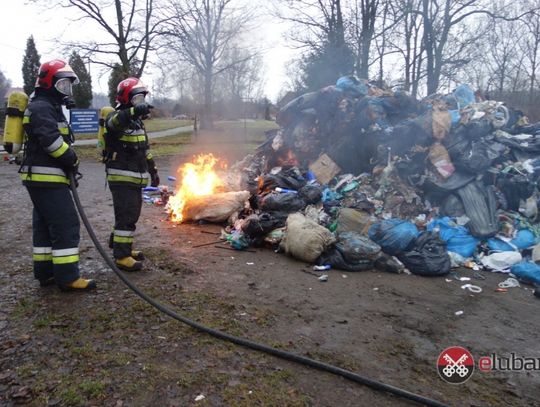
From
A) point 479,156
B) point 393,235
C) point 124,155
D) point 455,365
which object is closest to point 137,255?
point 124,155

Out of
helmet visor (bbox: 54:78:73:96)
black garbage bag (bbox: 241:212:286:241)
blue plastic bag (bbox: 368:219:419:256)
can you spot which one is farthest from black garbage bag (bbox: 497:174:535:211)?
helmet visor (bbox: 54:78:73:96)

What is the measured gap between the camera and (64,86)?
10.9ft

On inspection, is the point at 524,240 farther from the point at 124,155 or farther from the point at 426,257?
the point at 124,155

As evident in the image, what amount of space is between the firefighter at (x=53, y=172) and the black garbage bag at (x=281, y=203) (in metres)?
2.61

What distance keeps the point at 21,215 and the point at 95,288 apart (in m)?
3.46

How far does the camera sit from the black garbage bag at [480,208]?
4996 millimetres

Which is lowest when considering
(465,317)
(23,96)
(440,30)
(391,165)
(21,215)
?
(465,317)

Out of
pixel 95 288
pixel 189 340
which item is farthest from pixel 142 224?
pixel 189 340

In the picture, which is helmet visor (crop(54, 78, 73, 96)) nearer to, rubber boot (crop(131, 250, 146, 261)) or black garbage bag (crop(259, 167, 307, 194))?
rubber boot (crop(131, 250, 146, 261))

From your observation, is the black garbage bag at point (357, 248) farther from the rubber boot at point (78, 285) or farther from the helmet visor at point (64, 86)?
the helmet visor at point (64, 86)

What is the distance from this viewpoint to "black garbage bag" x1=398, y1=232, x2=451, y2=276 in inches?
173

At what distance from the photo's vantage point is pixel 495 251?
4.84 meters

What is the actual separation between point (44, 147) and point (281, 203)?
3.01 meters

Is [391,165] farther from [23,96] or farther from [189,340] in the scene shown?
[23,96]
